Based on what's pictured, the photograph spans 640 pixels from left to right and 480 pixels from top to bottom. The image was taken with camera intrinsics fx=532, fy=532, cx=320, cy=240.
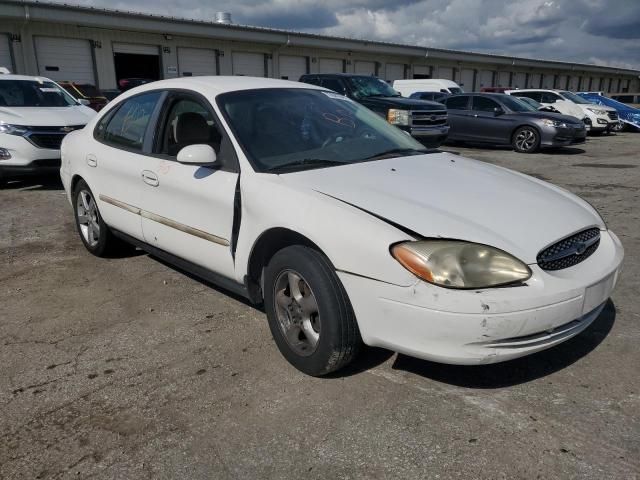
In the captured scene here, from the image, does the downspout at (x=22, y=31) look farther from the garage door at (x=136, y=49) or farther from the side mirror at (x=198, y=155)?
the side mirror at (x=198, y=155)

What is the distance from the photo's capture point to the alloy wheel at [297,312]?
2760 mm

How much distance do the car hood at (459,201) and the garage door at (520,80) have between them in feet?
154

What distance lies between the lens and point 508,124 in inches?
530

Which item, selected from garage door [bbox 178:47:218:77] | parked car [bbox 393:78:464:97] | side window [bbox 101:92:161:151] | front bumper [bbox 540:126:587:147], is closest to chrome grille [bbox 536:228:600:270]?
side window [bbox 101:92:161:151]

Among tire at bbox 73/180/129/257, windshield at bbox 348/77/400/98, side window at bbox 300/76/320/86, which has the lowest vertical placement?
tire at bbox 73/180/129/257

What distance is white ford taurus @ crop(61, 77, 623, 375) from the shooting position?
2336mm

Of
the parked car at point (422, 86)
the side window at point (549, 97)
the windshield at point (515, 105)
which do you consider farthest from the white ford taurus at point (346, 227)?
the parked car at point (422, 86)

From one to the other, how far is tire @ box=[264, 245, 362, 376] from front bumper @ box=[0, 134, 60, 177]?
20.8ft

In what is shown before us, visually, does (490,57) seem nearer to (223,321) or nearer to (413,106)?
(413,106)

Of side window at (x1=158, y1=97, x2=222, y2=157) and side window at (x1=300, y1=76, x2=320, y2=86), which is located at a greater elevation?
side window at (x1=300, y1=76, x2=320, y2=86)

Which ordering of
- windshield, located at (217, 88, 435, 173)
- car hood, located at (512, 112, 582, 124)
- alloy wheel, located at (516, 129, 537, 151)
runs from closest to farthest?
windshield, located at (217, 88, 435, 173)
car hood, located at (512, 112, 582, 124)
alloy wheel, located at (516, 129, 537, 151)

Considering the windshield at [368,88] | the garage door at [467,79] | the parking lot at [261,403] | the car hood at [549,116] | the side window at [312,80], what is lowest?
the parking lot at [261,403]

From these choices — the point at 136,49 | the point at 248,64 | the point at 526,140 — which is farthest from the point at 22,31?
the point at 526,140

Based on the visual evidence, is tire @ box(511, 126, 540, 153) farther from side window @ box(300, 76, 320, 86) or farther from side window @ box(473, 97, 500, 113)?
side window @ box(300, 76, 320, 86)
